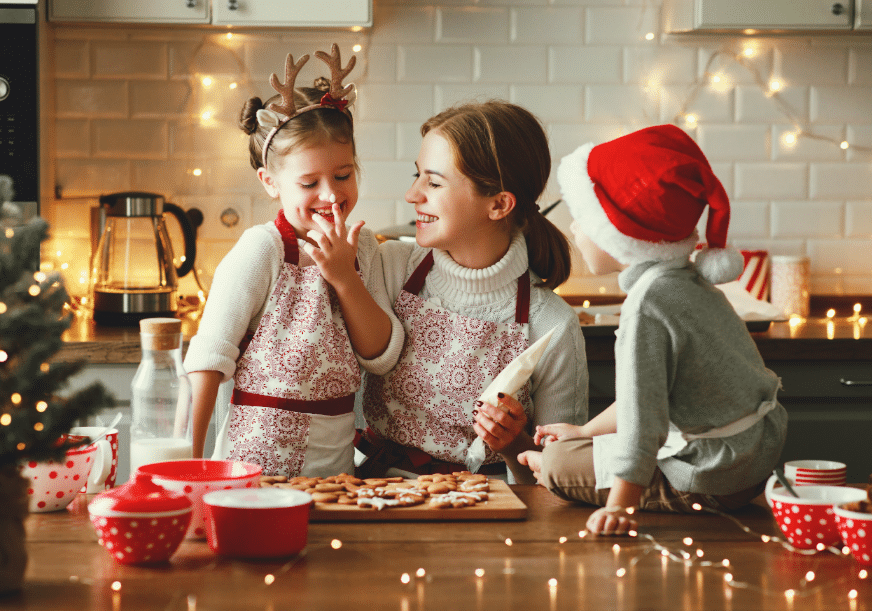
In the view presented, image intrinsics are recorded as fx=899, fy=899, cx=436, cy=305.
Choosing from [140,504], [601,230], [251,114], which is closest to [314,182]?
[251,114]

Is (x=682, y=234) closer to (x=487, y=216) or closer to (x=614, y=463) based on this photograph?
(x=614, y=463)

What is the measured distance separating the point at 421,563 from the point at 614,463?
0.30 metres

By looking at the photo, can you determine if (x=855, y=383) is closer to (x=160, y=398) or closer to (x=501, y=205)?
(x=501, y=205)

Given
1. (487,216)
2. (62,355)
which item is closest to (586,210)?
(487,216)

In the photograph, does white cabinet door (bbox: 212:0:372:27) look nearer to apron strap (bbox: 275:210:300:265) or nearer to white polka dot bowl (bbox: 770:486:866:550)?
apron strap (bbox: 275:210:300:265)

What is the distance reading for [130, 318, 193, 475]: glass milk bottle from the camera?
115 centimetres

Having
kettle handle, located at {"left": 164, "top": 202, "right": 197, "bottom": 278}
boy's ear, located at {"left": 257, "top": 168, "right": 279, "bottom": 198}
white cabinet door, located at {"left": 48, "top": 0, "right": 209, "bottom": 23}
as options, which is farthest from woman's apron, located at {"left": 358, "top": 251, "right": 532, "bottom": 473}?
white cabinet door, located at {"left": 48, "top": 0, "right": 209, "bottom": 23}

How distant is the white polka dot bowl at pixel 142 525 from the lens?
874 mm

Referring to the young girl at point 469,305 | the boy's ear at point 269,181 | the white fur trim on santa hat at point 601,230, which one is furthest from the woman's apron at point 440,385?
the white fur trim on santa hat at point 601,230

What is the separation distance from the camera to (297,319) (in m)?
1.56

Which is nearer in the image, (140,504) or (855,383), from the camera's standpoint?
(140,504)

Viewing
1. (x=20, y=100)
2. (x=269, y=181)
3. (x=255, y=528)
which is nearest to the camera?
(x=255, y=528)

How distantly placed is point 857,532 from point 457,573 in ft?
1.31

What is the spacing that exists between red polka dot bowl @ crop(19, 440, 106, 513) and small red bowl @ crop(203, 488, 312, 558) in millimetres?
255
